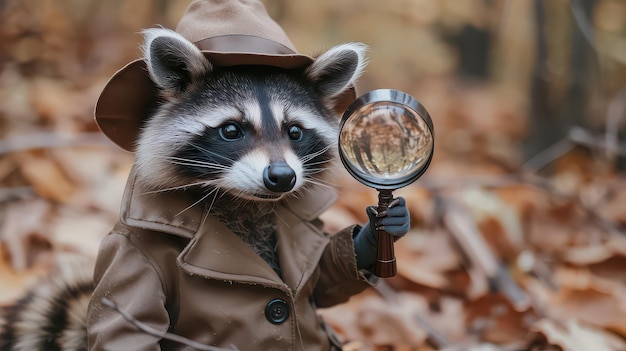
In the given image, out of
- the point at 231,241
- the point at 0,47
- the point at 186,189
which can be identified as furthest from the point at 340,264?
the point at 0,47

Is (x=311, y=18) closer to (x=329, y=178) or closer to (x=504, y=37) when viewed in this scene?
(x=504, y=37)

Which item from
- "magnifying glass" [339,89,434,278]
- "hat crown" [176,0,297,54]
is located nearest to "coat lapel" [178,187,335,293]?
"magnifying glass" [339,89,434,278]

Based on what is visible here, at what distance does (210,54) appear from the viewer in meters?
2.13

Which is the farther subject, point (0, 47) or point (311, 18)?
point (311, 18)

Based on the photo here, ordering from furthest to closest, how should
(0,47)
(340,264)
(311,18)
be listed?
(311,18) < (0,47) < (340,264)

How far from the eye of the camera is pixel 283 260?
232 centimetres

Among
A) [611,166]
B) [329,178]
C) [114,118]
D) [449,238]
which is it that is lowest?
[114,118]

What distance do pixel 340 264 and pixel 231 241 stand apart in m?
0.41

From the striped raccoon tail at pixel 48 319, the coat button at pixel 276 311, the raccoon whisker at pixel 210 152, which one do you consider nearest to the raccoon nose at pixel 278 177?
the raccoon whisker at pixel 210 152

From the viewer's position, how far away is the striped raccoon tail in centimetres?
Result: 236

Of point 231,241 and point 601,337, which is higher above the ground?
point 601,337

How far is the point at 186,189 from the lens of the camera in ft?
7.29

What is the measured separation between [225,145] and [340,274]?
0.65m

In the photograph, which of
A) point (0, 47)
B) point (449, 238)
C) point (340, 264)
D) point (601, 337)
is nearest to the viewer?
point (340, 264)
